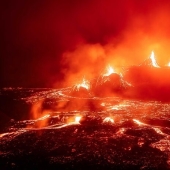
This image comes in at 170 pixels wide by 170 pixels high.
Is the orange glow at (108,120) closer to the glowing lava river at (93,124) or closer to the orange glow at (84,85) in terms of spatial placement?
the glowing lava river at (93,124)

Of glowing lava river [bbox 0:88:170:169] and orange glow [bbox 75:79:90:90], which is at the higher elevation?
orange glow [bbox 75:79:90:90]

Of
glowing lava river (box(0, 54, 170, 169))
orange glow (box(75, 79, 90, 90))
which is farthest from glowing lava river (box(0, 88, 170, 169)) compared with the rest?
orange glow (box(75, 79, 90, 90))

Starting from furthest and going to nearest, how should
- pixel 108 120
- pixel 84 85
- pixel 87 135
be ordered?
pixel 84 85, pixel 108 120, pixel 87 135

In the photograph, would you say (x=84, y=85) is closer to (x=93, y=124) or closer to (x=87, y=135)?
(x=93, y=124)

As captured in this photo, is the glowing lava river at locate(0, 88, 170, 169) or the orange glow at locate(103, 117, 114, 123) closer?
the glowing lava river at locate(0, 88, 170, 169)

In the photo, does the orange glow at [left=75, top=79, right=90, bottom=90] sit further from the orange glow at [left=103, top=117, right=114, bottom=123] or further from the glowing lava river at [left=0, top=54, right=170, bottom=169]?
the orange glow at [left=103, top=117, right=114, bottom=123]

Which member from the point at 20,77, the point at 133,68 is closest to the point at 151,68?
the point at 133,68

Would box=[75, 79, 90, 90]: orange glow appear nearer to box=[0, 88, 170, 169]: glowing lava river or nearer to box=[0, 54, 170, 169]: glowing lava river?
box=[0, 54, 170, 169]: glowing lava river

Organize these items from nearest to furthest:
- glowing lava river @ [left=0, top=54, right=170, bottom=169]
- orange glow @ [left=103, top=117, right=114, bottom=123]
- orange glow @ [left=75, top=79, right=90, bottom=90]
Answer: glowing lava river @ [left=0, top=54, right=170, bottom=169]
orange glow @ [left=103, top=117, right=114, bottom=123]
orange glow @ [left=75, top=79, right=90, bottom=90]

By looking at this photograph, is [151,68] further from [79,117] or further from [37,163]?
[37,163]

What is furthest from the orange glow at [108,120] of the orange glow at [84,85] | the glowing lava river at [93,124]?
the orange glow at [84,85]

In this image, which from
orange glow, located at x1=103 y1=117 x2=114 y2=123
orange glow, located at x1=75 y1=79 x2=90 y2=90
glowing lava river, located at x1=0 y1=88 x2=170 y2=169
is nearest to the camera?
glowing lava river, located at x1=0 y1=88 x2=170 y2=169

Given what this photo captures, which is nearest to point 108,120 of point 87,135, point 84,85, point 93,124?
point 93,124

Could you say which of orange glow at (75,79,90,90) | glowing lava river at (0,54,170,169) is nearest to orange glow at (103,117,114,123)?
glowing lava river at (0,54,170,169)
